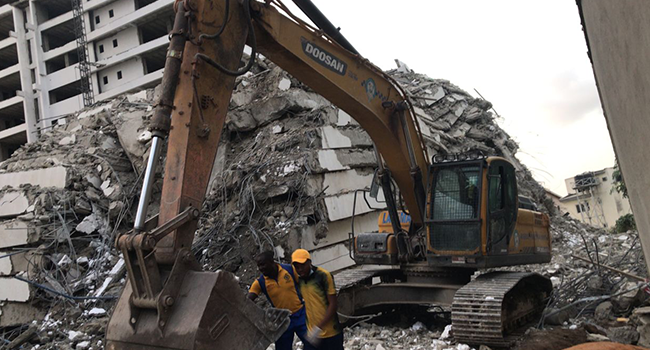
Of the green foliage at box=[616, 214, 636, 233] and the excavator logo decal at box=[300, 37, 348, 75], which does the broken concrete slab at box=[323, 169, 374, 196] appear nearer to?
the excavator logo decal at box=[300, 37, 348, 75]

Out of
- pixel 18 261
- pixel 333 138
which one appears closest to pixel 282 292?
pixel 333 138

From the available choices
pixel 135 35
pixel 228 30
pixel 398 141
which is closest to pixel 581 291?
pixel 398 141

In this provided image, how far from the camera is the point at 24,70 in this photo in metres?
38.1

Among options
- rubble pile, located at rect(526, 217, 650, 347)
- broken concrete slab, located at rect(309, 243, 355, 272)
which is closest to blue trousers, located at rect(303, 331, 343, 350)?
rubble pile, located at rect(526, 217, 650, 347)

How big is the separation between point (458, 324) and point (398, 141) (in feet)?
8.02

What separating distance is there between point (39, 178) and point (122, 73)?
23.6m

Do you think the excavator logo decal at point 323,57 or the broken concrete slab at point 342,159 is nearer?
the excavator logo decal at point 323,57

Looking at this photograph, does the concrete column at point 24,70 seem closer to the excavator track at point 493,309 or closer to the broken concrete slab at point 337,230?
the broken concrete slab at point 337,230

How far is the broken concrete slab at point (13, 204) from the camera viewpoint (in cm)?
1156

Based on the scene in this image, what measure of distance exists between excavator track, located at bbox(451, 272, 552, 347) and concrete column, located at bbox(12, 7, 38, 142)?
1533 inches

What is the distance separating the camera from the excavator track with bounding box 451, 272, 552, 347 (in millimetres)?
5688

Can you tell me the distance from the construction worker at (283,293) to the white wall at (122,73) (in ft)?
103

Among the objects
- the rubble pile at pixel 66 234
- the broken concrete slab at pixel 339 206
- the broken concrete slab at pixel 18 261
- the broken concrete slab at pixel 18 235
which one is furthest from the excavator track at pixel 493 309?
the broken concrete slab at pixel 18 235

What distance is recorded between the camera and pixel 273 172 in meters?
10.5
